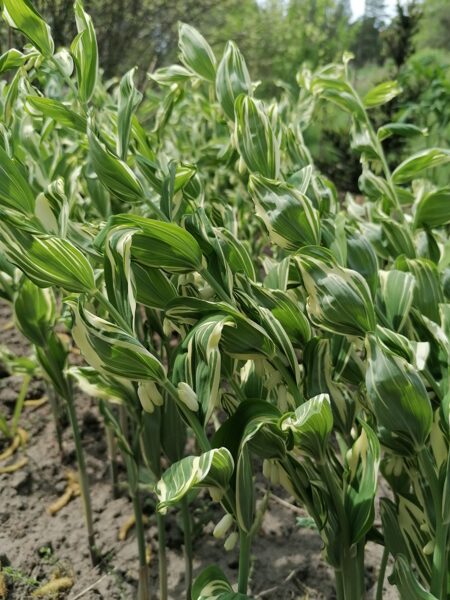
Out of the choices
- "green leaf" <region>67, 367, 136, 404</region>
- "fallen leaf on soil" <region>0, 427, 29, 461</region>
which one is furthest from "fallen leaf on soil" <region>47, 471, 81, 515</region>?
"green leaf" <region>67, 367, 136, 404</region>

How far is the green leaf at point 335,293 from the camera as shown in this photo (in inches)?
22.3

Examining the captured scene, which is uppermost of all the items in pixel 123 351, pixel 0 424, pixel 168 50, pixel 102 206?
pixel 168 50

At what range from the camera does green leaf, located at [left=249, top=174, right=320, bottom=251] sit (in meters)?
0.60

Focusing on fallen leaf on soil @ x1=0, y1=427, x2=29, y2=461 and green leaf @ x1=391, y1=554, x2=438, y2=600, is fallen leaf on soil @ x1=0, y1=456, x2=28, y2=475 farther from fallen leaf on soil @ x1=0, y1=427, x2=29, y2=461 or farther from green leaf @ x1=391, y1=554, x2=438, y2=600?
green leaf @ x1=391, y1=554, x2=438, y2=600

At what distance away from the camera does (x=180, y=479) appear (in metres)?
0.49

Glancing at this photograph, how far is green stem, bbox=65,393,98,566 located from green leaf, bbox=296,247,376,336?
0.58 metres

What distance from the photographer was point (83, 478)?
1.05 metres

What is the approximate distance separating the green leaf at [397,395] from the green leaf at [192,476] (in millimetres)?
162

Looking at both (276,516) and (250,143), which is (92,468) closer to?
(276,516)

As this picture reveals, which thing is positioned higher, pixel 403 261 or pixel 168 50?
pixel 168 50

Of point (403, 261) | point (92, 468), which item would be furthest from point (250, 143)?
point (92, 468)

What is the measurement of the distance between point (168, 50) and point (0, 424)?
4552 mm

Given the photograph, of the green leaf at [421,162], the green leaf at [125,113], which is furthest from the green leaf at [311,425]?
the green leaf at [421,162]

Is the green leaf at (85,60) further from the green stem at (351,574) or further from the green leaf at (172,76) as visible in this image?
the green stem at (351,574)
